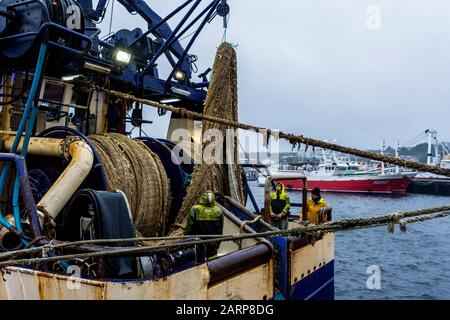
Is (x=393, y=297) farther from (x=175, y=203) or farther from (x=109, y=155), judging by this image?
(x=109, y=155)

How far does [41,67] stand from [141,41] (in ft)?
30.9

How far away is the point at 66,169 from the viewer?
5.79 m

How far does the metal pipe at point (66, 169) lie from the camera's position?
17.8ft

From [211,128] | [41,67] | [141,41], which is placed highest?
[141,41]

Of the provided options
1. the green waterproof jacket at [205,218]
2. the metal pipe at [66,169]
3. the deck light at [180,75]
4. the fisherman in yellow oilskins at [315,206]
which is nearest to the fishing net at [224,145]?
the green waterproof jacket at [205,218]

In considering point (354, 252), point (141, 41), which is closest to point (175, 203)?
point (141, 41)

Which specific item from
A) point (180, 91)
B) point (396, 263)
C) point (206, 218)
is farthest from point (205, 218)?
point (396, 263)

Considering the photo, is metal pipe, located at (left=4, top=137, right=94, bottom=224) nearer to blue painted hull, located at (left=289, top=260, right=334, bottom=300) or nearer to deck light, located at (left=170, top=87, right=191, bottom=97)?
blue painted hull, located at (left=289, top=260, right=334, bottom=300)

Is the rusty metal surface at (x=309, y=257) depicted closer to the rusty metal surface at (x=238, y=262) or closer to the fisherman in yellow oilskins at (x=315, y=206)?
the rusty metal surface at (x=238, y=262)

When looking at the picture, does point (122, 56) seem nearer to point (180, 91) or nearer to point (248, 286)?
point (180, 91)

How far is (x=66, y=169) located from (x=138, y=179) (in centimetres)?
148

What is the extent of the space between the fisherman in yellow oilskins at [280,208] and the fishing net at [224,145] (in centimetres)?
91

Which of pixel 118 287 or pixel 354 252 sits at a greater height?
pixel 118 287
